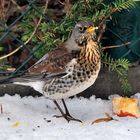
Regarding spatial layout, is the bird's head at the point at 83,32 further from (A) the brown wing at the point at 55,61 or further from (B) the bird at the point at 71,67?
(A) the brown wing at the point at 55,61

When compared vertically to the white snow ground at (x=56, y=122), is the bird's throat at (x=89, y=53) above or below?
above

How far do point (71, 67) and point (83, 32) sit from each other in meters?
0.25

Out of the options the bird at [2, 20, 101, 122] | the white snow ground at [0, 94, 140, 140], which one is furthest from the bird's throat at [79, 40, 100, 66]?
the white snow ground at [0, 94, 140, 140]

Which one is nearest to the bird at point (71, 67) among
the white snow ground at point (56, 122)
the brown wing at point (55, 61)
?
the brown wing at point (55, 61)

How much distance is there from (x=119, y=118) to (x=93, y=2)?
868 millimetres

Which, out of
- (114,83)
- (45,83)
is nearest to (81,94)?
(114,83)

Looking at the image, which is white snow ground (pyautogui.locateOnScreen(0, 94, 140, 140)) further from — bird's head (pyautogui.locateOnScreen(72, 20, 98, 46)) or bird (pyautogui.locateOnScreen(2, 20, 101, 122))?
bird's head (pyautogui.locateOnScreen(72, 20, 98, 46))

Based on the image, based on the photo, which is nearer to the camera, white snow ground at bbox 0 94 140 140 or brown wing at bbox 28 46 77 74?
white snow ground at bbox 0 94 140 140

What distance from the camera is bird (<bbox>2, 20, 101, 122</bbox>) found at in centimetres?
493

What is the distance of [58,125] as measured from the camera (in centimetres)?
510

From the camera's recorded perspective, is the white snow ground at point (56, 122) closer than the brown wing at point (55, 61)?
Yes

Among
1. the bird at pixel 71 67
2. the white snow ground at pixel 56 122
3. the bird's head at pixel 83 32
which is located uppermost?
the bird's head at pixel 83 32

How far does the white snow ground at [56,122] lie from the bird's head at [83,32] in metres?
0.59

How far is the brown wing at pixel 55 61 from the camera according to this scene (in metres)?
4.96
